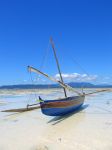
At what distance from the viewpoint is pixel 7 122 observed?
55.1 ft

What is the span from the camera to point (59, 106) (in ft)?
58.4

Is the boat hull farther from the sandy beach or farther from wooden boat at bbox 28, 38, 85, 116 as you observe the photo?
the sandy beach

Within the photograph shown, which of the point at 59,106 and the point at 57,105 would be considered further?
the point at 59,106

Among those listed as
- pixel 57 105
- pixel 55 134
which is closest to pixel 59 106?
pixel 57 105

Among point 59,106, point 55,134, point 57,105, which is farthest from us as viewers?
point 59,106

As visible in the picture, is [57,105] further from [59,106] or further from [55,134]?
[55,134]

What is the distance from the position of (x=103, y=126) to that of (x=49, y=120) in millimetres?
4359

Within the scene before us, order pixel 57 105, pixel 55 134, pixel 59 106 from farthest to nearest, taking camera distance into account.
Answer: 1. pixel 59 106
2. pixel 57 105
3. pixel 55 134

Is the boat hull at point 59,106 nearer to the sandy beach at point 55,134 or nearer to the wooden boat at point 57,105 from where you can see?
the wooden boat at point 57,105

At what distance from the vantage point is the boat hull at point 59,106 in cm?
1663

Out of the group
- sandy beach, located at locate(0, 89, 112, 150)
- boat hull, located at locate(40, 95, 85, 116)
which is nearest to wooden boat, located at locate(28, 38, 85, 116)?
boat hull, located at locate(40, 95, 85, 116)

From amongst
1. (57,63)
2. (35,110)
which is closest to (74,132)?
(35,110)

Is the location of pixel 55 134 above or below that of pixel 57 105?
below

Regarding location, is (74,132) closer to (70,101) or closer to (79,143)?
(79,143)
